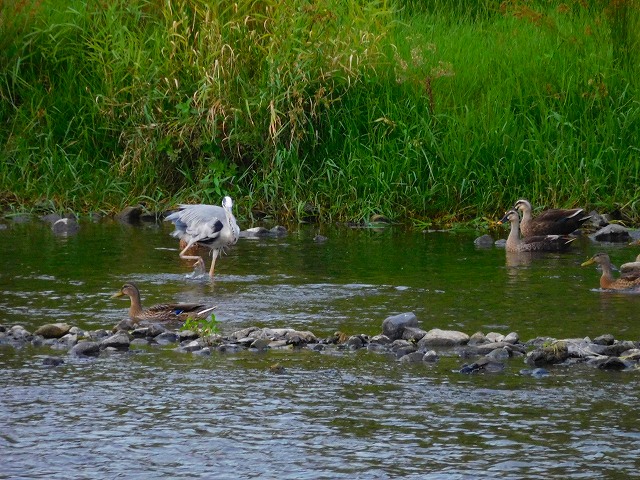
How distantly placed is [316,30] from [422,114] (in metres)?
1.69

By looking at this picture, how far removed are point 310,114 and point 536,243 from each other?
134 inches

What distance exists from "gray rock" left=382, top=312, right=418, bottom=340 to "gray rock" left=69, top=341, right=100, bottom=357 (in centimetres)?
198

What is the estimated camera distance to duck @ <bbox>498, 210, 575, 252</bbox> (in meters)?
13.7

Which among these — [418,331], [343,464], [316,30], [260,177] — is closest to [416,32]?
[316,30]

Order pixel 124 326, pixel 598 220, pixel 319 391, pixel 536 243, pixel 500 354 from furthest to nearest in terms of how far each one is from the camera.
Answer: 1. pixel 598 220
2. pixel 536 243
3. pixel 124 326
4. pixel 500 354
5. pixel 319 391

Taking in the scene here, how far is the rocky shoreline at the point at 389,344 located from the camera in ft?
26.1

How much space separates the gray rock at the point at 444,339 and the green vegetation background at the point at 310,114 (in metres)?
6.53

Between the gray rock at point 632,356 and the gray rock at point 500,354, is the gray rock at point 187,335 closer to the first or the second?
the gray rock at point 500,354

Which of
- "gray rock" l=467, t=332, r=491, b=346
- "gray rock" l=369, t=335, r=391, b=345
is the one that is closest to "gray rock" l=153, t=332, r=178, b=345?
"gray rock" l=369, t=335, r=391, b=345

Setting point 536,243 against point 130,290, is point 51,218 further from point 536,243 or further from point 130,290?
point 130,290

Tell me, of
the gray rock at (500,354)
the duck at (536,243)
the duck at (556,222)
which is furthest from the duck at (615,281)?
the gray rock at (500,354)

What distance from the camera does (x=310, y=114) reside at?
50.7 ft

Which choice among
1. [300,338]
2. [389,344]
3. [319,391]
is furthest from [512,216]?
[319,391]

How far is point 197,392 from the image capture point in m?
7.35
